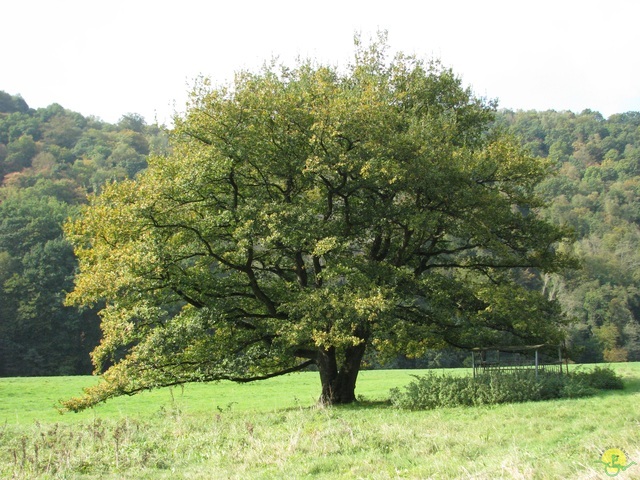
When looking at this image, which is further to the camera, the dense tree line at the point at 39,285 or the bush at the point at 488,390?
the dense tree line at the point at 39,285

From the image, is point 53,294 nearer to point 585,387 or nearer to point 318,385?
point 318,385

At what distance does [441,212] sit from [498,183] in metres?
3.70

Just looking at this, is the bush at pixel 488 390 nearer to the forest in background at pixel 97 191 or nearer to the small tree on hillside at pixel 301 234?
the small tree on hillside at pixel 301 234

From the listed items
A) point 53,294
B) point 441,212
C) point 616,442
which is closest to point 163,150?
point 441,212

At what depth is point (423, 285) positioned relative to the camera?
22.8m

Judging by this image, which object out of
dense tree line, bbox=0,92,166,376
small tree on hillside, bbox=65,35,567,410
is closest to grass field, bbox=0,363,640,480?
small tree on hillside, bbox=65,35,567,410

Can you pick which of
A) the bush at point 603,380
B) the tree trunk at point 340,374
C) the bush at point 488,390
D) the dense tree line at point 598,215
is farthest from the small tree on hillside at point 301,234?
the dense tree line at point 598,215

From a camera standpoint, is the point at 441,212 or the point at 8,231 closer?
the point at 441,212

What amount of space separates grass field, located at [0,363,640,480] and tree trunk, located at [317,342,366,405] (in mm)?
3586

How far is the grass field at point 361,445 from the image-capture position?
1005 cm

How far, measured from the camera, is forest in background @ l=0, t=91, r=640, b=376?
199 feet

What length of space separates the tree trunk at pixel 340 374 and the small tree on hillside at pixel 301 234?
0.06 metres

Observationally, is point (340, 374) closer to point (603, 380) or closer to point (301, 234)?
point (301, 234)

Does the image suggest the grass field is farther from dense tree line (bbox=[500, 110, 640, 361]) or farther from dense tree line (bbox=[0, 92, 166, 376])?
dense tree line (bbox=[0, 92, 166, 376])
